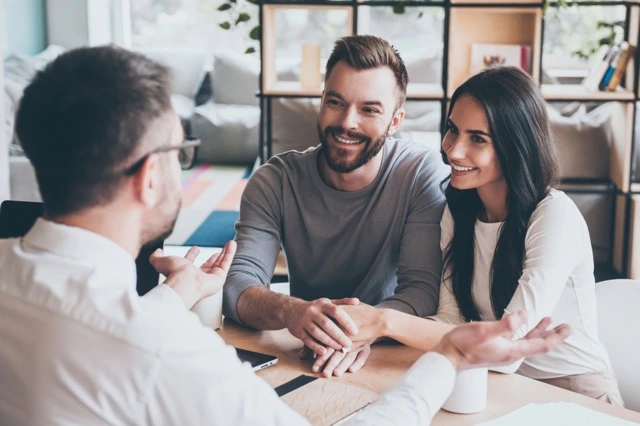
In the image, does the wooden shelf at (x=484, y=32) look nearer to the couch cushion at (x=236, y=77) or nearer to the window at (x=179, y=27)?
the couch cushion at (x=236, y=77)

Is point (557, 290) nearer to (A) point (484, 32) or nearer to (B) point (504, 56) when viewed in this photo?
(B) point (504, 56)

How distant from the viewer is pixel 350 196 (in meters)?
2.15

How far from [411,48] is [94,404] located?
6108 mm

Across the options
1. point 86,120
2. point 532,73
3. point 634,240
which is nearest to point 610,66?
point 532,73

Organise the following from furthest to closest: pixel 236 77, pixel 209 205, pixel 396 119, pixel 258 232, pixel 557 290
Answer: pixel 236 77, pixel 209 205, pixel 396 119, pixel 258 232, pixel 557 290

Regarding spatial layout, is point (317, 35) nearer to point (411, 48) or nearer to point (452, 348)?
point (411, 48)

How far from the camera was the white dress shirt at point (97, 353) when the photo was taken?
0.97 meters

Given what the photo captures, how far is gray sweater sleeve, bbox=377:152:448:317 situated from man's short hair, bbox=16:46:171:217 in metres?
0.95

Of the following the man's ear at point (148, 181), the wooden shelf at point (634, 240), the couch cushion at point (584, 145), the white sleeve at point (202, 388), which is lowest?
the wooden shelf at point (634, 240)

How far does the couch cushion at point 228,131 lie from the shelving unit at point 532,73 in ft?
8.78

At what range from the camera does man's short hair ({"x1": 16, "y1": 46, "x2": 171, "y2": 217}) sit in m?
1.01

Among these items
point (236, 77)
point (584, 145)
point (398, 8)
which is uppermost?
point (398, 8)

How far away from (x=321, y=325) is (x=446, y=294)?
39cm

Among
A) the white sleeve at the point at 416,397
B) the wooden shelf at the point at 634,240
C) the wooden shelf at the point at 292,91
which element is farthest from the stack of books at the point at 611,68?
the white sleeve at the point at 416,397
